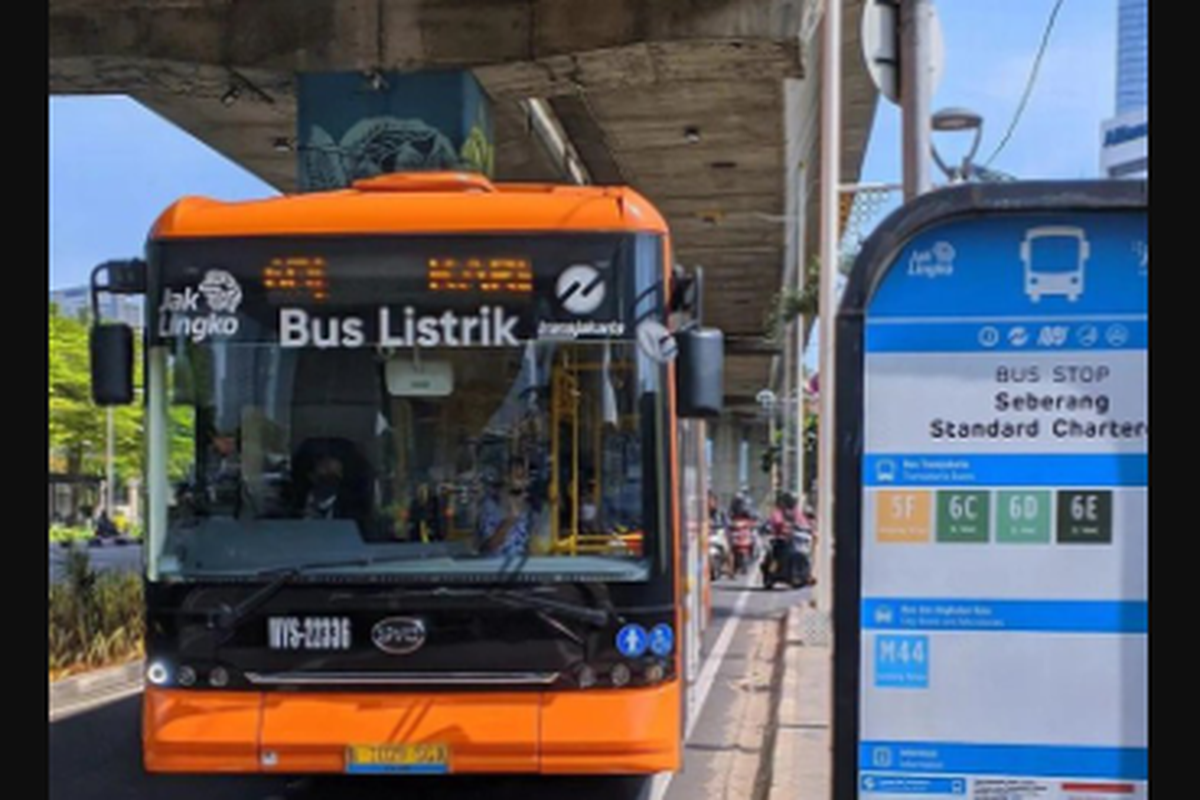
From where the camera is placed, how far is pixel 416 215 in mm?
6320

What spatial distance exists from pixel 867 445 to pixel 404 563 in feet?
11.7

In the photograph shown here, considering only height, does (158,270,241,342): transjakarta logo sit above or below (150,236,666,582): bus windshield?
above

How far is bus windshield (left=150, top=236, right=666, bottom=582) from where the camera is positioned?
20.1ft

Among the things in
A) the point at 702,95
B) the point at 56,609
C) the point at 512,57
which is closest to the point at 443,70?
the point at 512,57

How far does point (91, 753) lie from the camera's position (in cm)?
842

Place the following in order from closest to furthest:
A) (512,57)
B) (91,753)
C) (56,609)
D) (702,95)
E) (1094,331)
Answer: (1094,331) < (91,753) < (56,609) < (512,57) < (702,95)

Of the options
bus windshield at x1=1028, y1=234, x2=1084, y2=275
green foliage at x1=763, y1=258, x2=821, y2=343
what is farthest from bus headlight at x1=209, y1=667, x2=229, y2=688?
green foliage at x1=763, y1=258, x2=821, y2=343

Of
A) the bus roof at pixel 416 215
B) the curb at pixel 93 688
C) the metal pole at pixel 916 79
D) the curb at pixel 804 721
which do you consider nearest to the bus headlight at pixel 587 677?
the curb at pixel 804 721

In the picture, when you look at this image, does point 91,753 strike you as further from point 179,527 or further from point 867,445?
point 867,445

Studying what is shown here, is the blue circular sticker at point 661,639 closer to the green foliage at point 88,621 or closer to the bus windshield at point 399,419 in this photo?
the bus windshield at point 399,419

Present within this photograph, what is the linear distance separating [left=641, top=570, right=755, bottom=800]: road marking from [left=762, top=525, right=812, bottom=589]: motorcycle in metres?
0.76

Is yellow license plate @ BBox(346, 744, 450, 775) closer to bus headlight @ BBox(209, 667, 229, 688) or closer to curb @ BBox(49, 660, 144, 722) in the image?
bus headlight @ BBox(209, 667, 229, 688)

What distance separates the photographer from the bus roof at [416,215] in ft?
20.5

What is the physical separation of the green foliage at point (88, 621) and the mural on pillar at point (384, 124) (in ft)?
15.7
